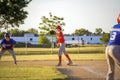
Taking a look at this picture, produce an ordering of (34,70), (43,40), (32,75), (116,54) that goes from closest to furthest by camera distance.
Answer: (116,54), (32,75), (34,70), (43,40)

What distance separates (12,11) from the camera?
147ft

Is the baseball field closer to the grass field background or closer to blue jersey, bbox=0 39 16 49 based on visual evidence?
the grass field background

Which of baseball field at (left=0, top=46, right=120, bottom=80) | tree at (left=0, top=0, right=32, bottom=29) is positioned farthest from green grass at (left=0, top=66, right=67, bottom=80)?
tree at (left=0, top=0, right=32, bottom=29)

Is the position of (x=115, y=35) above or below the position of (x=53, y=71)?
above

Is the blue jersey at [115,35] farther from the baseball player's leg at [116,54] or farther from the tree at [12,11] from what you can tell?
the tree at [12,11]

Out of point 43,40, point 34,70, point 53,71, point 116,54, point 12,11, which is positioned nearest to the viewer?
point 116,54

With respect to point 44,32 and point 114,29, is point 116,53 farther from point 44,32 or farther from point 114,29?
point 44,32

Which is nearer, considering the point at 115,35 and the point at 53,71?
the point at 115,35

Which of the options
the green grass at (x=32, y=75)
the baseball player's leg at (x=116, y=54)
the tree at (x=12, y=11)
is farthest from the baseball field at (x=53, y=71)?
the tree at (x=12, y=11)

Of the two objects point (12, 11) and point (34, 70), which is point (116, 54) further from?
point (12, 11)

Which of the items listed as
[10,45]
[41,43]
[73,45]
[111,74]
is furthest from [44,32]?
[111,74]

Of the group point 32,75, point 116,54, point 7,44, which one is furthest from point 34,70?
point 116,54

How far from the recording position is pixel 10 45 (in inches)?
706

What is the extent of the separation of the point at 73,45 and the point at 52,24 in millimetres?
16894
